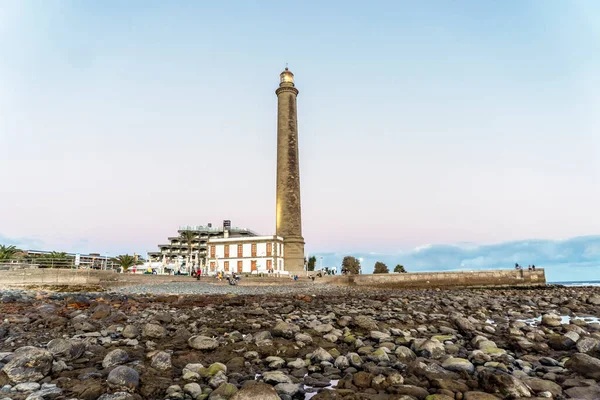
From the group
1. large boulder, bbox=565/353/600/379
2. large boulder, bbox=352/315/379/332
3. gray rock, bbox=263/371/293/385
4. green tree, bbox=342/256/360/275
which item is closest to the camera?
gray rock, bbox=263/371/293/385

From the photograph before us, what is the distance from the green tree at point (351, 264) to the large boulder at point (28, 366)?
7237 centimetres

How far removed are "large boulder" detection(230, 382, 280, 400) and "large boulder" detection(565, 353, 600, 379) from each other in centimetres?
368

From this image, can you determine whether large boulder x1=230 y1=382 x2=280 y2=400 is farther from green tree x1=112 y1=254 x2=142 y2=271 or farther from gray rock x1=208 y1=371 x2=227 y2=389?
green tree x1=112 y1=254 x2=142 y2=271

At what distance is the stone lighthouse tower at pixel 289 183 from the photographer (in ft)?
159

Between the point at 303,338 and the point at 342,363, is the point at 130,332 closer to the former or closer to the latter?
the point at 303,338

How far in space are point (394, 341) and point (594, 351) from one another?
2825 mm

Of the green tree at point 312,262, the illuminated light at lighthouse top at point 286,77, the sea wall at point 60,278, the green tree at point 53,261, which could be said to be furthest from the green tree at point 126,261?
the green tree at point 312,262

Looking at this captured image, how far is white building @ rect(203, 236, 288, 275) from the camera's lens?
51.7 m

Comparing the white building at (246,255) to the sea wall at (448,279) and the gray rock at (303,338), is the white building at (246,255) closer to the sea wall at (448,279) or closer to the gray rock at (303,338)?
the sea wall at (448,279)

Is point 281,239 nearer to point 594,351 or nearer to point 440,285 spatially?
point 440,285

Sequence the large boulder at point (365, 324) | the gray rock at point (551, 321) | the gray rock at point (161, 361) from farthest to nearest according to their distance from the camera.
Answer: the gray rock at point (551, 321) < the large boulder at point (365, 324) < the gray rock at point (161, 361)

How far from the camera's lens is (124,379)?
404cm

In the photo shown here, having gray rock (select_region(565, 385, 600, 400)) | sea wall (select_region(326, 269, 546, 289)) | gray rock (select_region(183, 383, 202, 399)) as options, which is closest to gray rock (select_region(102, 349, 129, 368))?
gray rock (select_region(183, 383, 202, 399))

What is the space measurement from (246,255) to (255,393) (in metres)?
52.6
